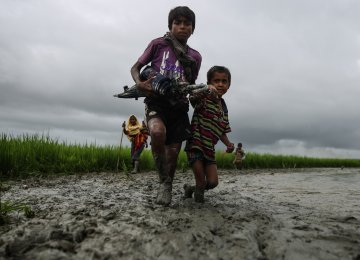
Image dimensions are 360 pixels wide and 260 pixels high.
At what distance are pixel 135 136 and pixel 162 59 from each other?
685 cm

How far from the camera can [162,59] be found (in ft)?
11.3

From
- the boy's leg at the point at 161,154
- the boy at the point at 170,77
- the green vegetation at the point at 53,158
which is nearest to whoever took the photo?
the boy's leg at the point at 161,154

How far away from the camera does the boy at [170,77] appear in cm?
329

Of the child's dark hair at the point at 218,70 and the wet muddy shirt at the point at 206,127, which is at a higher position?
the child's dark hair at the point at 218,70

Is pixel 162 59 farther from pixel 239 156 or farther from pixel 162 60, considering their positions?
pixel 239 156

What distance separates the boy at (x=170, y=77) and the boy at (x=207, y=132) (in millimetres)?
107

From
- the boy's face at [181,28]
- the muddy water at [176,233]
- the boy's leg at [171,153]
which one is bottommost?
the muddy water at [176,233]

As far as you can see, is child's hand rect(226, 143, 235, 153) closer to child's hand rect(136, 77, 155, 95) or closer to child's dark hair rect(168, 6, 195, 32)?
child's hand rect(136, 77, 155, 95)

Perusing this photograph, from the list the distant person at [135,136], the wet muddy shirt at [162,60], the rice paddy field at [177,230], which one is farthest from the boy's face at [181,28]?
the distant person at [135,136]

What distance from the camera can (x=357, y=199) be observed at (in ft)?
14.3

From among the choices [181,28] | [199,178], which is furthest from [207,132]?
[181,28]

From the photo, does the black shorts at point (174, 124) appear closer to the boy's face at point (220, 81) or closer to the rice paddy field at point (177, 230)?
the boy's face at point (220, 81)

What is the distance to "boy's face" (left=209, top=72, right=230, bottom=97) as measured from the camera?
353cm

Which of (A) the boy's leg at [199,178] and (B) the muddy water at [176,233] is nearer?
(B) the muddy water at [176,233]
